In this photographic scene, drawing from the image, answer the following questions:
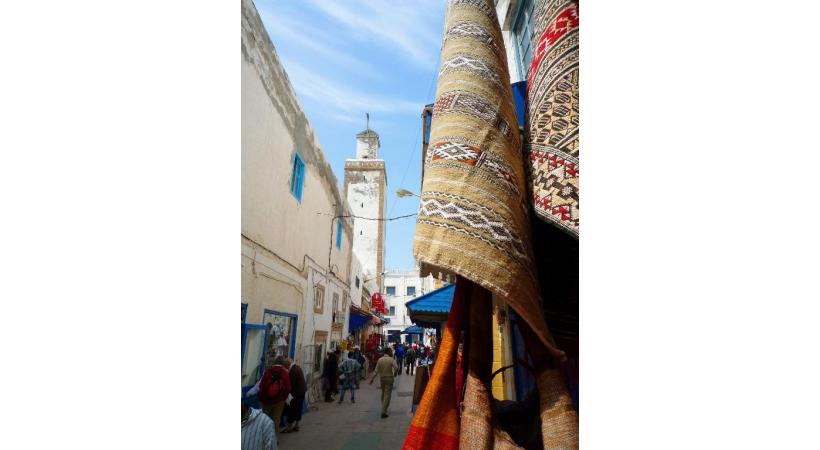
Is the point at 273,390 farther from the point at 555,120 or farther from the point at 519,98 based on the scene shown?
the point at 555,120

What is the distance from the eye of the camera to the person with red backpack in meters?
3.14

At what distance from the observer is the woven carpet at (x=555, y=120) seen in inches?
23.2

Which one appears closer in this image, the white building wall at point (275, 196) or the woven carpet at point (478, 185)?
the woven carpet at point (478, 185)

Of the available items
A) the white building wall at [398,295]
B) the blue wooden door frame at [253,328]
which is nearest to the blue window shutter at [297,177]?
the blue wooden door frame at [253,328]

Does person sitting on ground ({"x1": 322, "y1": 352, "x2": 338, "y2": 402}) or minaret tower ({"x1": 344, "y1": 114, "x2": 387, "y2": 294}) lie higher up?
minaret tower ({"x1": 344, "y1": 114, "x2": 387, "y2": 294})

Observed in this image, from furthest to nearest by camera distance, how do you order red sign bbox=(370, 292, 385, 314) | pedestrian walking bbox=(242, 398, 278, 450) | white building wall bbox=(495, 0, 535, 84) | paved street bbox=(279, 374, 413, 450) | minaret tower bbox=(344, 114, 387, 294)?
minaret tower bbox=(344, 114, 387, 294) → red sign bbox=(370, 292, 385, 314) → paved street bbox=(279, 374, 413, 450) → white building wall bbox=(495, 0, 535, 84) → pedestrian walking bbox=(242, 398, 278, 450)

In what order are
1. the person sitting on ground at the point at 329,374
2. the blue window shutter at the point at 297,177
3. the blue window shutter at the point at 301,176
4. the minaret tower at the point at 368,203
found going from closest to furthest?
the blue window shutter at the point at 297,177 → the blue window shutter at the point at 301,176 → the person sitting on ground at the point at 329,374 → the minaret tower at the point at 368,203

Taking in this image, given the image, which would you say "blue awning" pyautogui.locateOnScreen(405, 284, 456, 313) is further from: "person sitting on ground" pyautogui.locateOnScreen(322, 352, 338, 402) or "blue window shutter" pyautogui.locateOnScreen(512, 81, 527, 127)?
"blue window shutter" pyautogui.locateOnScreen(512, 81, 527, 127)

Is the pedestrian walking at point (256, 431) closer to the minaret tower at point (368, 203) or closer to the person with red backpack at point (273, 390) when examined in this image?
the person with red backpack at point (273, 390)

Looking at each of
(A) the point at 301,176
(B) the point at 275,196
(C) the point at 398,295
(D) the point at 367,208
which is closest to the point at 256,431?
(B) the point at 275,196

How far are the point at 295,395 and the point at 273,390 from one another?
3.18ft

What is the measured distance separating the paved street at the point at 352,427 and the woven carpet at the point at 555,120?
12.7ft

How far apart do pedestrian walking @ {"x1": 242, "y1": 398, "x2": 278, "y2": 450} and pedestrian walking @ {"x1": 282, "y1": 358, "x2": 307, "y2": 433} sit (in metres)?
2.31

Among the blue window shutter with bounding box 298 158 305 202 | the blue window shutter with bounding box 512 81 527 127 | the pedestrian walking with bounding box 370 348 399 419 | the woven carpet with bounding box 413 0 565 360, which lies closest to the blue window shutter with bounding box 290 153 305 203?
the blue window shutter with bounding box 298 158 305 202
